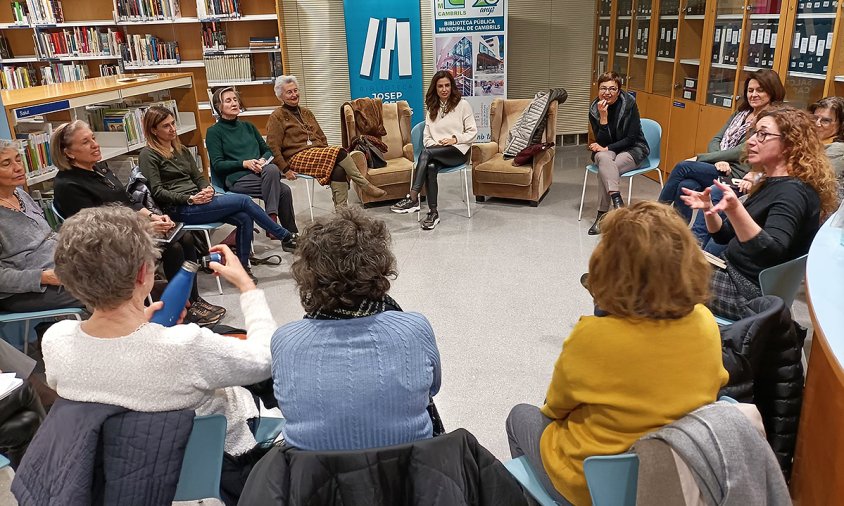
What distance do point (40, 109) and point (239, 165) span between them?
1.32 m

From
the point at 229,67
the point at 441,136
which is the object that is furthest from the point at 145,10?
the point at 441,136

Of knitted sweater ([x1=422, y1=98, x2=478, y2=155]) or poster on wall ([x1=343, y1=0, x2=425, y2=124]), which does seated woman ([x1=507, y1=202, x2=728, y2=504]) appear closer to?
knitted sweater ([x1=422, y1=98, x2=478, y2=155])

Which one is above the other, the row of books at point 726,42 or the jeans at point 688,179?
the row of books at point 726,42

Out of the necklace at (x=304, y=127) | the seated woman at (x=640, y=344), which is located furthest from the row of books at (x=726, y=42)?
the seated woman at (x=640, y=344)

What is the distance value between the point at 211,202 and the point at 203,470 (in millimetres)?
2720

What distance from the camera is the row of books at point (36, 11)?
6961 mm

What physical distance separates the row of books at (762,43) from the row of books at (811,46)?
19 cm

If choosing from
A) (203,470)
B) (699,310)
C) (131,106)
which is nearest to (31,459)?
(203,470)

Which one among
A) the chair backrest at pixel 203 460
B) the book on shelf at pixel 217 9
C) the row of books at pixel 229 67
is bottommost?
the chair backrest at pixel 203 460

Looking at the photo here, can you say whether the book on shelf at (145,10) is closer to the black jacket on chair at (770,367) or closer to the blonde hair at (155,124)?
the blonde hair at (155,124)

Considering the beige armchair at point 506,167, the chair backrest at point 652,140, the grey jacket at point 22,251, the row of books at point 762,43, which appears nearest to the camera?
the grey jacket at point 22,251

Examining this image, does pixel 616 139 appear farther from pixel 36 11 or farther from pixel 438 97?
pixel 36 11

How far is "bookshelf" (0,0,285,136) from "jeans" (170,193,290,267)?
3.24m

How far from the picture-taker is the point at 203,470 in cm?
157
